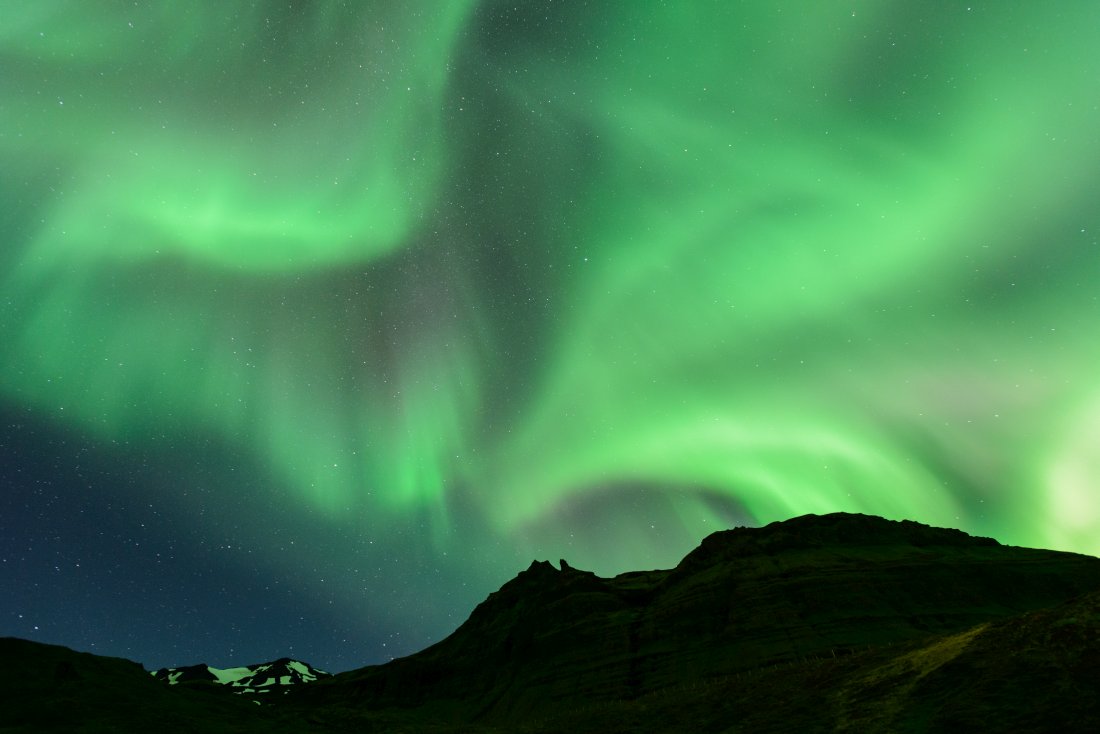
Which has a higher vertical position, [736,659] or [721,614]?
[721,614]

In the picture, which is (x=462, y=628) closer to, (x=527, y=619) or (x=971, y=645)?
(x=527, y=619)

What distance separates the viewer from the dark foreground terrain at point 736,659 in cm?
3369

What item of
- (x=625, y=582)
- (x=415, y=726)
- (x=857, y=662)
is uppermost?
(x=625, y=582)

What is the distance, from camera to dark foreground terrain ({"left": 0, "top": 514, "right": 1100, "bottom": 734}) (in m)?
33.7

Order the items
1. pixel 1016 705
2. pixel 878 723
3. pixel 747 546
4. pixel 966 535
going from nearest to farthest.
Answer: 1. pixel 1016 705
2. pixel 878 723
3. pixel 747 546
4. pixel 966 535

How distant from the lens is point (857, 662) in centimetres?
4531

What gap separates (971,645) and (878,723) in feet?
29.0

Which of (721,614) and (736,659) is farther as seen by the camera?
(721,614)

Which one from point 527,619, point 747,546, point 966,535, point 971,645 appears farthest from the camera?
point 966,535

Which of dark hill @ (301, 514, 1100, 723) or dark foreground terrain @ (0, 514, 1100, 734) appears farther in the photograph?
dark hill @ (301, 514, 1100, 723)

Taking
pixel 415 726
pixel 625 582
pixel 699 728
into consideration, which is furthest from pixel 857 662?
pixel 625 582

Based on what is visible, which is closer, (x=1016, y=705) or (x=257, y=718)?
(x=1016, y=705)

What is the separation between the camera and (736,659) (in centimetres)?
9738

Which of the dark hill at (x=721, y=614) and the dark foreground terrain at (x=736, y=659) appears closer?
the dark foreground terrain at (x=736, y=659)
